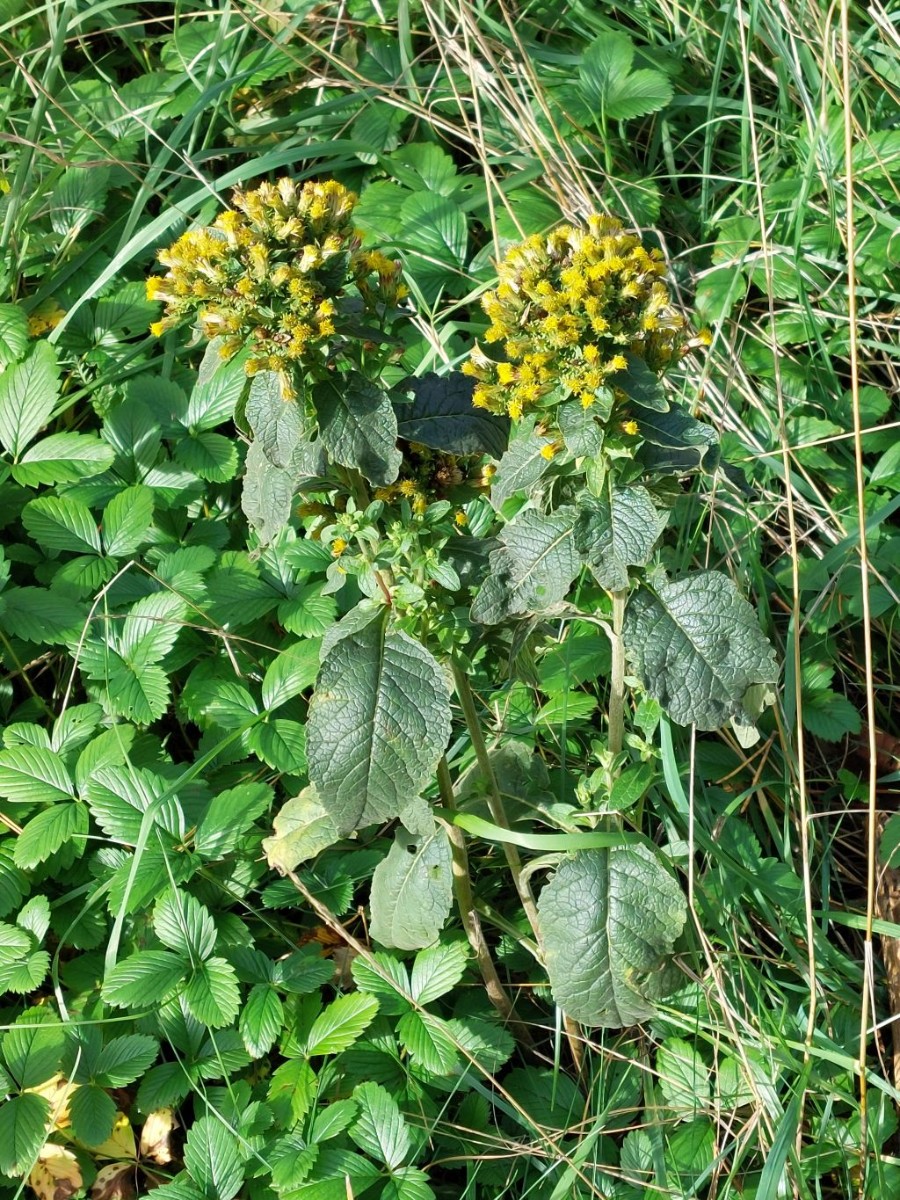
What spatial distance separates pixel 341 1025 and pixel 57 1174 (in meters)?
0.51

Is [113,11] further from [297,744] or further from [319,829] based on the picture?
[319,829]

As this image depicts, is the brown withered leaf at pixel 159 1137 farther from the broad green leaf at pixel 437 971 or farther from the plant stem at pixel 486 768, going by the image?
the plant stem at pixel 486 768

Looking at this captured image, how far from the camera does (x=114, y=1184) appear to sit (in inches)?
70.7

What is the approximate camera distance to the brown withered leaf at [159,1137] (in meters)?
1.81

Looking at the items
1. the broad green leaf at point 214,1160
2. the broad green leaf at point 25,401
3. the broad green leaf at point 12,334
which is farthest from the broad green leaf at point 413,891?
the broad green leaf at point 12,334

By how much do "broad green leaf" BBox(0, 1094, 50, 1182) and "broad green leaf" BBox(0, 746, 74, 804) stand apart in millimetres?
485

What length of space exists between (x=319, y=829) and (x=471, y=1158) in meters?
0.55

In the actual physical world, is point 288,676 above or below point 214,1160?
above

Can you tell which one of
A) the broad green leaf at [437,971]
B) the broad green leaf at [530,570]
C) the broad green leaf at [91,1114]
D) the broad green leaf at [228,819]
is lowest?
Answer: the broad green leaf at [437,971]

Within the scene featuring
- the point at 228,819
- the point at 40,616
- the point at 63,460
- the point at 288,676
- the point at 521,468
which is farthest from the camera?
the point at 63,460

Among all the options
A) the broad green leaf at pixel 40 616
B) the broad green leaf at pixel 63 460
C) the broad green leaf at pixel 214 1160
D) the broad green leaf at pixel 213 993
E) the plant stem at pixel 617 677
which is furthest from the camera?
the broad green leaf at pixel 63 460

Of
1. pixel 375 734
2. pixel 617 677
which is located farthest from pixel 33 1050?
pixel 617 677

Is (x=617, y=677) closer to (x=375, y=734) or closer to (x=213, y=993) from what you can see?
(x=375, y=734)

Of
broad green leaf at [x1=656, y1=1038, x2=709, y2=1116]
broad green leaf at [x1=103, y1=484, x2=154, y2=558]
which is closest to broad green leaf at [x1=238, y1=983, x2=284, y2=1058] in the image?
broad green leaf at [x1=656, y1=1038, x2=709, y2=1116]
